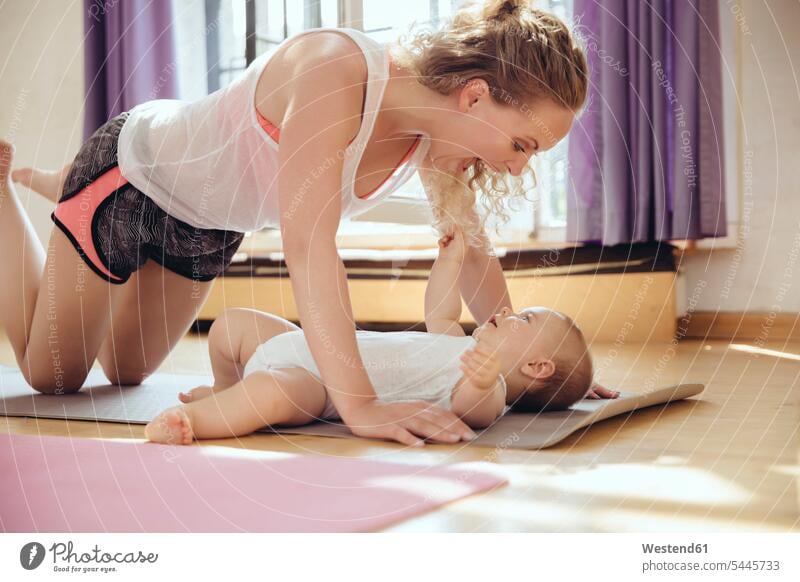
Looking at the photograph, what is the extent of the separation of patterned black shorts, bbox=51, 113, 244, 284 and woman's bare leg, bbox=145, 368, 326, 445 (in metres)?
0.36

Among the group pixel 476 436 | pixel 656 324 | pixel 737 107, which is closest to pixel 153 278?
pixel 476 436

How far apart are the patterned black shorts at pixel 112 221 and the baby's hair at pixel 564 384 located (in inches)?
20.7

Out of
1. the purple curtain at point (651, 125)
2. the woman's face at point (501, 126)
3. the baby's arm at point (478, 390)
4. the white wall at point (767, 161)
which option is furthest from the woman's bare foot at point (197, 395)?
the white wall at point (767, 161)

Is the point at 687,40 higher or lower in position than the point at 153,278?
higher

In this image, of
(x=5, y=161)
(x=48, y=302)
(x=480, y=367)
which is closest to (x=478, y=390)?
(x=480, y=367)

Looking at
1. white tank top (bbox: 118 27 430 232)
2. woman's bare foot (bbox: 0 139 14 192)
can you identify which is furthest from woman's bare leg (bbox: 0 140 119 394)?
white tank top (bbox: 118 27 430 232)

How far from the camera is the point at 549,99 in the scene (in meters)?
0.98

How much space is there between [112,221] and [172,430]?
17.4 inches

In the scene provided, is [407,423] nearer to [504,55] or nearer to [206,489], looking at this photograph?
[206,489]

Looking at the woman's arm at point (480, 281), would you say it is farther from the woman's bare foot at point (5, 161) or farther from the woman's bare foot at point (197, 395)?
the woman's bare foot at point (5, 161)

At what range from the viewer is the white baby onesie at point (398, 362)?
1035 millimetres

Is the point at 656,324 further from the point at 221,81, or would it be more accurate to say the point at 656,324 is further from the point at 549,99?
the point at 221,81

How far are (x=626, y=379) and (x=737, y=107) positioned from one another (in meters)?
1.06

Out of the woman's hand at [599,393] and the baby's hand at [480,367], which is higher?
the baby's hand at [480,367]
